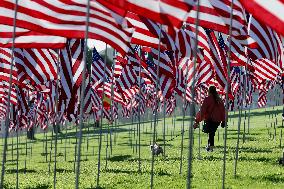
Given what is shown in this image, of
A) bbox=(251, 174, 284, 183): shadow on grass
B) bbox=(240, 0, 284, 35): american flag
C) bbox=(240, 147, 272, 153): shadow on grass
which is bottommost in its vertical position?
bbox=(251, 174, 284, 183): shadow on grass

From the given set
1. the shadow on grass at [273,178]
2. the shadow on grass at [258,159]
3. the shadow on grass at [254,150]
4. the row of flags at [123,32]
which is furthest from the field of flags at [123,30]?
the shadow on grass at [254,150]

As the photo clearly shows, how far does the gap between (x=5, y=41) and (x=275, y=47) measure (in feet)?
18.4

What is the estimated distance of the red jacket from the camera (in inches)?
719

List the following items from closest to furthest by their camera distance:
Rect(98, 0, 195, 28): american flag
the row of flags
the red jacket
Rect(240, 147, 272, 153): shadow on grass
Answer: Rect(98, 0, 195, 28): american flag, the row of flags, the red jacket, Rect(240, 147, 272, 153): shadow on grass

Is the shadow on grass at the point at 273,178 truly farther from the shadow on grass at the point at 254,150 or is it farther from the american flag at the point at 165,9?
the shadow on grass at the point at 254,150

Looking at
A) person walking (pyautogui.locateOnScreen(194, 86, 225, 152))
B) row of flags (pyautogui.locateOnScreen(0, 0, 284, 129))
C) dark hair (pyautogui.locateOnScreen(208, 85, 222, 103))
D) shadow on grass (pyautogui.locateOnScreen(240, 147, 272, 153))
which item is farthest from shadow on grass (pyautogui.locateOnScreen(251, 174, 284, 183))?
shadow on grass (pyautogui.locateOnScreen(240, 147, 272, 153))

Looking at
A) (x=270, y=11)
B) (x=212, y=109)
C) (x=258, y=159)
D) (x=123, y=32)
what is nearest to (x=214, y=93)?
(x=212, y=109)

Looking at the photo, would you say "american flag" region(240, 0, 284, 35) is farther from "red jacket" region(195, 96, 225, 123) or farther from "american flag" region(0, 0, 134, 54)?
"red jacket" region(195, 96, 225, 123)

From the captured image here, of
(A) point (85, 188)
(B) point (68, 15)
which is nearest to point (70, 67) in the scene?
(A) point (85, 188)

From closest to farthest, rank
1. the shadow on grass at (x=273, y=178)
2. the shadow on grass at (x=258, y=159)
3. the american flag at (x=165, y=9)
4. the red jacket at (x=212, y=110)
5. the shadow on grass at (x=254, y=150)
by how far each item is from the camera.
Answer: the american flag at (x=165, y=9) < the shadow on grass at (x=273, y=178) < the shadow on grass at (x=258, y=159) < the red jacket at (x=212, y=110) < the shadow on grass at (x=254, y=150)

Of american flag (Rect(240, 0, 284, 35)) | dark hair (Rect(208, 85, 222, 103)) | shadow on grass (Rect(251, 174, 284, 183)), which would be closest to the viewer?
american flag (Rect(240, 0, 284, 35))

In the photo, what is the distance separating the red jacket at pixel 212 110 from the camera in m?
18.2

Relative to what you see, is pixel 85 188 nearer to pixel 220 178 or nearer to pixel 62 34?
pixel 220 178

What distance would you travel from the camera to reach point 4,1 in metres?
10.5
